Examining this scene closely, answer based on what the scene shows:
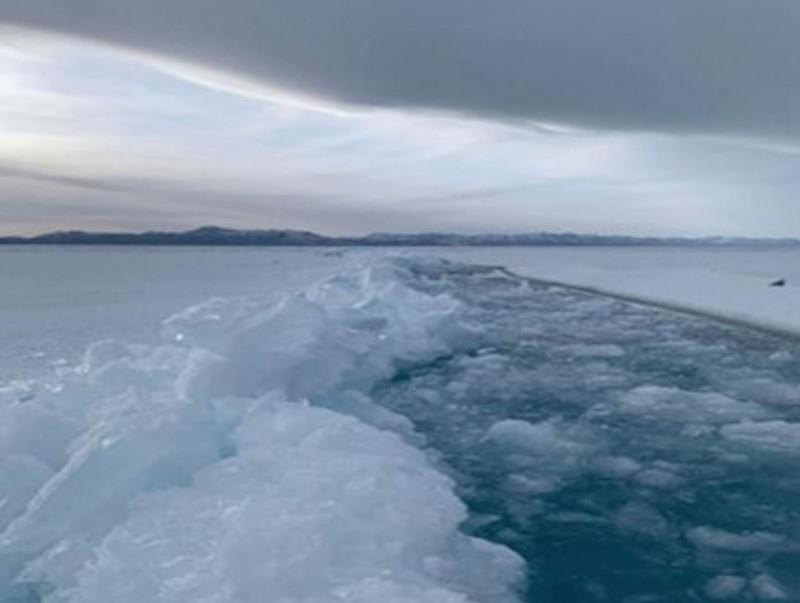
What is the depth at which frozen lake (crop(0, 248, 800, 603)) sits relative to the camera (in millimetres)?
4129

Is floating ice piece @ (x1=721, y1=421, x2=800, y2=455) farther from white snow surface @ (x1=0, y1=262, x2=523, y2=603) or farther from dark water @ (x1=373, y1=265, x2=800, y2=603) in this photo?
white snow surface @ (x1=0, y1=262, x2=523, y2=603)

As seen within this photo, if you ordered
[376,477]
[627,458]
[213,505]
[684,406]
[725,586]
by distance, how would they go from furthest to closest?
1. [684,406]
2. [627,458]
3. [376,477]
4. [213,505]
5. [725,586]

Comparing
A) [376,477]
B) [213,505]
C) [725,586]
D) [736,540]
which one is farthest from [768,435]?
[213,505]

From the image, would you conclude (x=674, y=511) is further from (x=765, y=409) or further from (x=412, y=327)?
(x=412, y=327)

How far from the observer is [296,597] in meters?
3.69

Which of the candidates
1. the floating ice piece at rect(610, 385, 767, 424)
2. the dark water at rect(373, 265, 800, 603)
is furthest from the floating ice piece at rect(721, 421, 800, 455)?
the floating ice piece at rect(610, 385, 767, 424)

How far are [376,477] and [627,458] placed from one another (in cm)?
281

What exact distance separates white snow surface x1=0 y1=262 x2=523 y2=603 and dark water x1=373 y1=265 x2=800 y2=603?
0.60 meters

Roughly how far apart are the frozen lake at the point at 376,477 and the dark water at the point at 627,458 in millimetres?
26

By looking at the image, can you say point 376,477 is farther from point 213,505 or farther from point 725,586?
point 725,586

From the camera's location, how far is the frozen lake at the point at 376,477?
4129 mm

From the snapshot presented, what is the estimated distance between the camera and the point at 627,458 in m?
7.01

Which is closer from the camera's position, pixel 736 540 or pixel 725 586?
pixel 725 586

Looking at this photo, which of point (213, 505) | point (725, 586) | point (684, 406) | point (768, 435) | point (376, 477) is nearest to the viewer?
point (725, 586)
